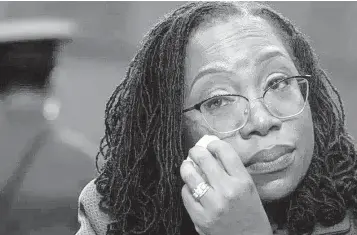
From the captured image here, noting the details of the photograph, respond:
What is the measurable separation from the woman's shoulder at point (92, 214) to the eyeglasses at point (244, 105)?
18.9 inches

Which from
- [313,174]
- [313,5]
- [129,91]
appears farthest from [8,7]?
[313,174]

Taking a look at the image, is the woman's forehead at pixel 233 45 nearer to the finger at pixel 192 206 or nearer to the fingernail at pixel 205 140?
the fingernail at pixel 205 140

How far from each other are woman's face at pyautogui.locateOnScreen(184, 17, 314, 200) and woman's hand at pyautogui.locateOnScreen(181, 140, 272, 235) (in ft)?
0.28

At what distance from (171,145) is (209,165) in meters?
0.27

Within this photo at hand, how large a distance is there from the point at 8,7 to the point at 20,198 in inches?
105

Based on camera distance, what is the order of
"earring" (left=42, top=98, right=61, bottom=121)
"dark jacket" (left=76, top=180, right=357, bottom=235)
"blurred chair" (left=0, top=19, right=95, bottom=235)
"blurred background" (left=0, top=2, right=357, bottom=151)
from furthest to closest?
"blurred background" (left=0, top=2, right=357, bottom=151)
"earring" (left=42, top=98, right=61, bottom=121)
"blurred chair" (left=0, top=19, right=95, bottom=235)
"dark jacket" (left=76, top=180, right=357, bottom=235)

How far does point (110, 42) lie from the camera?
6031 mm

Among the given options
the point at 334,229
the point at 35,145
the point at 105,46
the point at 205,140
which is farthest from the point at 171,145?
the point at 105,46

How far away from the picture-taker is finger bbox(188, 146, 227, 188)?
192 centimetres

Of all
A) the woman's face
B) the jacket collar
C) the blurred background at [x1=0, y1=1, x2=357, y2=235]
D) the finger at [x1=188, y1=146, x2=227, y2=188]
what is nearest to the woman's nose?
the woman's face

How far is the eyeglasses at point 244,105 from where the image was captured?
204cm

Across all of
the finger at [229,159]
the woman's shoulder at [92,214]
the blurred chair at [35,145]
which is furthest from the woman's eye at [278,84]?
the blurred chair at [35,145]

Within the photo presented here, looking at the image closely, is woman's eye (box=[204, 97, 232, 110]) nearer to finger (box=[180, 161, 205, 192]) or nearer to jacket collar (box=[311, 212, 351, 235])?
finger (box=[180, 161, 205, 192])

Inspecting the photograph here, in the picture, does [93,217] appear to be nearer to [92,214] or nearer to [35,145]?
[92,214]
